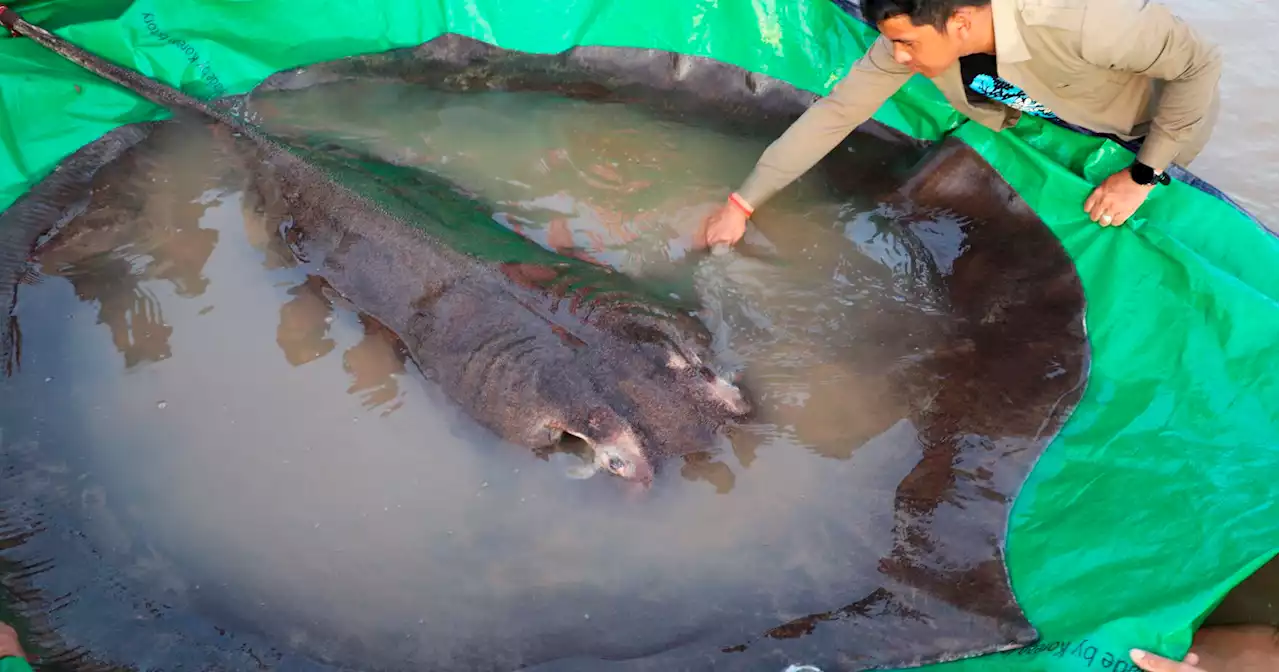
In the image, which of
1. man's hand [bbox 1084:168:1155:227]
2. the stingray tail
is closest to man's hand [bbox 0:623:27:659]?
the stingray tail

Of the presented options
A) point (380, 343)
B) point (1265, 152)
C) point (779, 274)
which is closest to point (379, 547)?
point (380, 343)

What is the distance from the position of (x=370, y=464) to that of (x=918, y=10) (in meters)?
2.73

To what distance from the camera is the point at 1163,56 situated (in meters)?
3.10

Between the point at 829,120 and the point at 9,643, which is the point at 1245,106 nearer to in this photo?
the point at 829,120

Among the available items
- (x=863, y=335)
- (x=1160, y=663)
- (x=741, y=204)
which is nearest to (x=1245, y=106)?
(x=863, y=335)

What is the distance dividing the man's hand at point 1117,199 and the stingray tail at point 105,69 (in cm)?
430

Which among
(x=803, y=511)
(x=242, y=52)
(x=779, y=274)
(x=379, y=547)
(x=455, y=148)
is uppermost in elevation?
(x=242, y=52)

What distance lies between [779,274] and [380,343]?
1.92m

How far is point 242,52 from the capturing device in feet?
15.0

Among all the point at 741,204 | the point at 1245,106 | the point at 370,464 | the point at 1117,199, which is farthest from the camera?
the point at 1245,106

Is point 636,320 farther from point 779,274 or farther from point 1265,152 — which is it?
point 1265,152

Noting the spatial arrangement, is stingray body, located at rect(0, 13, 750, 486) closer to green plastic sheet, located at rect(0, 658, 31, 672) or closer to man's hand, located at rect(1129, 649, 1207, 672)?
man's hand, located at rect(1129, 649, 1207, 672)

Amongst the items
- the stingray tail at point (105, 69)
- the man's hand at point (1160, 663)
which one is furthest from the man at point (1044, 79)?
the stingray tail at point (105, 69)

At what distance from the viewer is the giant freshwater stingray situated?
256cm
